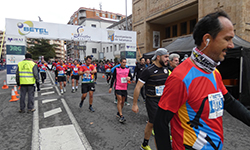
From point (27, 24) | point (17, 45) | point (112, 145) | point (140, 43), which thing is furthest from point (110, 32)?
point (112, 145)

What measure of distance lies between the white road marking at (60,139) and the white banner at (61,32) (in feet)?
35.4

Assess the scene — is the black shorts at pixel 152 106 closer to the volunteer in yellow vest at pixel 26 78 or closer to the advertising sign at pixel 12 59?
the volunteer in yellow vest at pixel 26 78

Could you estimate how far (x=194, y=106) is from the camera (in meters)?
1.24

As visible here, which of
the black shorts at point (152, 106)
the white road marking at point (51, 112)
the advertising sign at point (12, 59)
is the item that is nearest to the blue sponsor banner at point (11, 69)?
the advertising sign at point (12, 59)

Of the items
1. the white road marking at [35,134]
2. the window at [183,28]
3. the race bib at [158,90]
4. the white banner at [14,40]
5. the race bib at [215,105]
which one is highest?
the window at [183,28]

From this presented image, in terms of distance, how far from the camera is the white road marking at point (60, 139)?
348cm

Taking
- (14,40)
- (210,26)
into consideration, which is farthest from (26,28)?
(210,26)

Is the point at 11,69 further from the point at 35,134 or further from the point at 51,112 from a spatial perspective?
the point at 35,134

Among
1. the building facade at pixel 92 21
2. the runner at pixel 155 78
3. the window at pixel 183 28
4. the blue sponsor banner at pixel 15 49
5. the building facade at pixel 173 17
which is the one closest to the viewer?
the runner at pixel 155 78

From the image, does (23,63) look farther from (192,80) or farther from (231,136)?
(231,136)

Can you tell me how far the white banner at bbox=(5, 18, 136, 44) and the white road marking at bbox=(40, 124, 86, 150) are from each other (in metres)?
10.8

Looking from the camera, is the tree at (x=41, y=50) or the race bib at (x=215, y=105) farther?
the tree at (x=41, y=50)

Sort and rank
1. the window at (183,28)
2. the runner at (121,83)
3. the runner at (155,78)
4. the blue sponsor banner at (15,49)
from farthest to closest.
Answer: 1. the window at (183,28)
2. the blue sponsor banner at (15,49)
3. the runner at (121,83)
4. the runner at (155,78)

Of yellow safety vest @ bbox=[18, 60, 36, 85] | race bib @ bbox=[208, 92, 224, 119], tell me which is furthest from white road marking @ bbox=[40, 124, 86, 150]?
race bib @ bbox=[208, 92, 224, 119]
